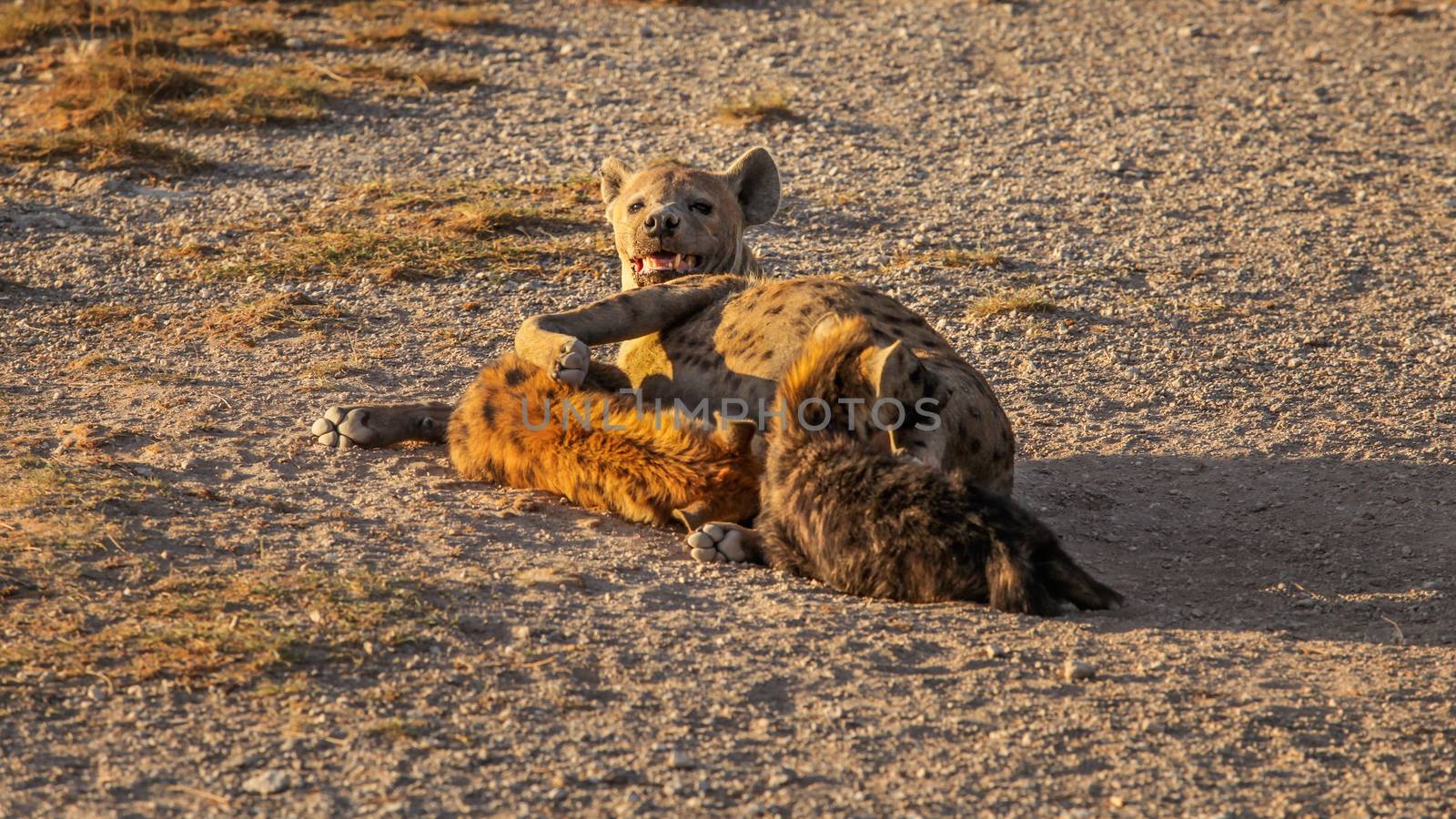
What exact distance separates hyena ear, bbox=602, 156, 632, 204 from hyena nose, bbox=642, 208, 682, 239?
45cm

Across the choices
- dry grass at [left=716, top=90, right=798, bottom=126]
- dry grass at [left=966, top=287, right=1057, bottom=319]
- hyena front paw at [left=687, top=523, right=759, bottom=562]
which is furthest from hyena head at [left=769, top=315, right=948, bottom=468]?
dry grass at [left=716, top=90, right=798, bottom=126]

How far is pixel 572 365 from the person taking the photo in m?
3.66

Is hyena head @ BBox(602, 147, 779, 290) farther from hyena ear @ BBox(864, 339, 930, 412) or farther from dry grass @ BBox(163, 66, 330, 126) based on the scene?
dry grass @ BBox(163, 66, 330, 126)

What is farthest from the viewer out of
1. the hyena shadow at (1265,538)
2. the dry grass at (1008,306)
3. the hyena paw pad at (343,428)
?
the dry grass at (1008,306)

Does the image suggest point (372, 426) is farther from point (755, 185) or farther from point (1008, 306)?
point (1008, 306)

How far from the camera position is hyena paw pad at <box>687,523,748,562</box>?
339 centimetres

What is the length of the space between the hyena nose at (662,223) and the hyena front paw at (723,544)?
1.29 meters

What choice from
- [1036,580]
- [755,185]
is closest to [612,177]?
[755,185]

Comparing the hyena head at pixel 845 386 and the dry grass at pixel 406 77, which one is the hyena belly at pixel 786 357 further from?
the dry grass at pixel 406 77

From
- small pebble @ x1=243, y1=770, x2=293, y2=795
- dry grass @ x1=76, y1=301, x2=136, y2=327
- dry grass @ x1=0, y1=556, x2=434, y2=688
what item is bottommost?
small pebble @ x1=243, y1=770, x2=293, y2=795

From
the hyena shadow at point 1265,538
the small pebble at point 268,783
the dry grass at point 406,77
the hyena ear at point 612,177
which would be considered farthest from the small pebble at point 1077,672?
the dry grass at point 406,77

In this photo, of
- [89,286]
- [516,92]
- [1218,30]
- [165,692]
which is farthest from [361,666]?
[1218,30]

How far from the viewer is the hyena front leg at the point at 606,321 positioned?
3.68 metres

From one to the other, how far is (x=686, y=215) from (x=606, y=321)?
26.7 inches
